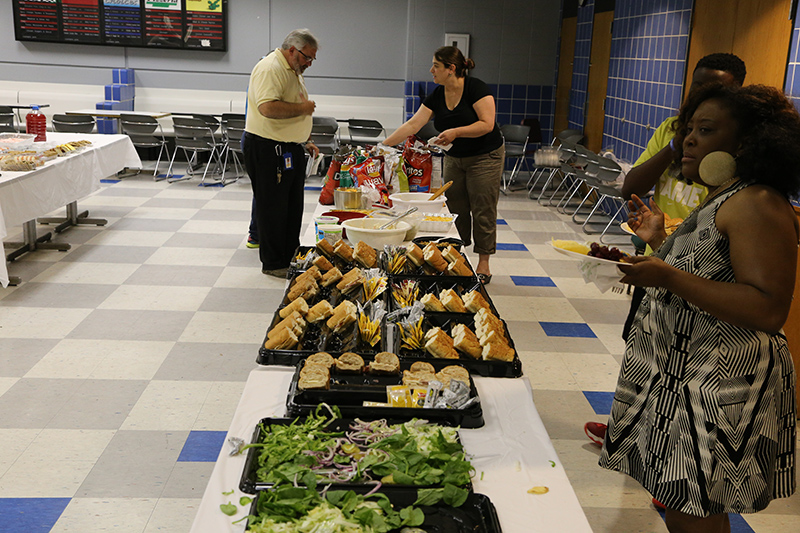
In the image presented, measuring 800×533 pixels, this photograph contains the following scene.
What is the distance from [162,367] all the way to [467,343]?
7.24ft

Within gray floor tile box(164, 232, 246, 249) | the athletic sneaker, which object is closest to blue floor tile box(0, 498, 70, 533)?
→ the athletic sneaker

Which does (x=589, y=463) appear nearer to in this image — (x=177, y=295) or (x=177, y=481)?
(x=177, y=481)

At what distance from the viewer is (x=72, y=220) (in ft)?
21.8

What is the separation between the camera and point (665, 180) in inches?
105

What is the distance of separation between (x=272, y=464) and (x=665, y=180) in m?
1.90

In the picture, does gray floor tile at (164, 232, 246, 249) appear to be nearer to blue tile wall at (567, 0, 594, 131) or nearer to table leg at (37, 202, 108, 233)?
table leg at (37, 202, 108, 233)

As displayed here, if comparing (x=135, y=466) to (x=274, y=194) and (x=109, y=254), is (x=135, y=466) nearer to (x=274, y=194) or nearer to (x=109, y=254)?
(x=274, y=194)

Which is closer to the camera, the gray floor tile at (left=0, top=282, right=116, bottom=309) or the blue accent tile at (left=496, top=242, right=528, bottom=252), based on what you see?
the gray floor tile at (left=0, top=282, right=116, bottom=309)

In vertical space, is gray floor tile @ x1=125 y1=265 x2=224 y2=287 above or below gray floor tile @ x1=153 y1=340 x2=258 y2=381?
above

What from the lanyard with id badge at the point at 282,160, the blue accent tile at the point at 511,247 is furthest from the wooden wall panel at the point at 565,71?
the lanyard with id badge at the point at 282,160

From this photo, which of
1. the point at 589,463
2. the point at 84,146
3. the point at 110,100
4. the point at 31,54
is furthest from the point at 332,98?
the point at 589,463

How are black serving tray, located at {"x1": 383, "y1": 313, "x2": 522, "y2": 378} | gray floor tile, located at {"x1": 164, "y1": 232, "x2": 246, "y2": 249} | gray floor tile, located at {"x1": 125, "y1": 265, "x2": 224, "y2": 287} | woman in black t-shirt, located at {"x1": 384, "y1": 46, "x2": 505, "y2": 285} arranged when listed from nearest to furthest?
black serving tray, located at {"x1": 383, "y1": 313, "x2": 522, "y2": 378} < woman in black t-shirt, located at {"x1": 384, "y1": 46, "x2": 505, "y2": 285} < gray floor tile, located at {"x1": 125, "y1": 265, "x2": 224, "y2": 287} < gray floor tile, located at {"x1": 164, "y1": 232, "x2": 246, "y2": 249}

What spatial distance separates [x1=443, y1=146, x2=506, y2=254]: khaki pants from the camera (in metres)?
4.92

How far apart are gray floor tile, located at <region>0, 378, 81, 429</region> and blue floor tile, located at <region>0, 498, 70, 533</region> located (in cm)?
59
